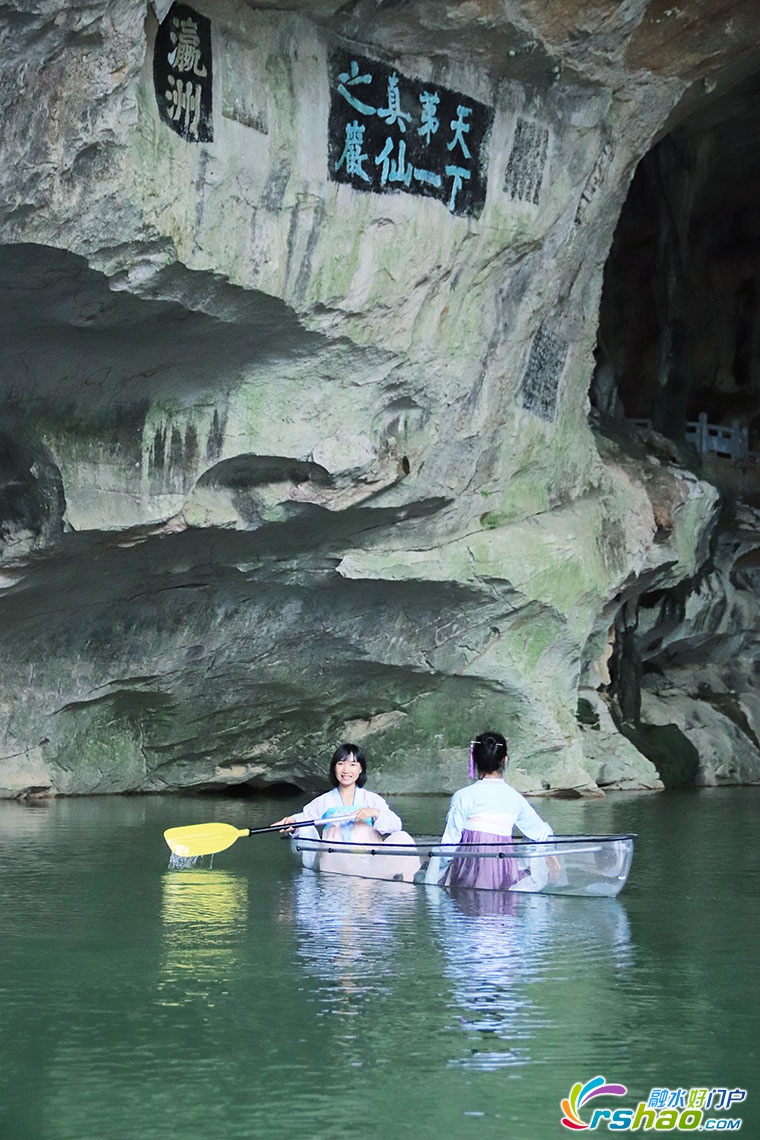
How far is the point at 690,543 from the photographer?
18406 millimetres

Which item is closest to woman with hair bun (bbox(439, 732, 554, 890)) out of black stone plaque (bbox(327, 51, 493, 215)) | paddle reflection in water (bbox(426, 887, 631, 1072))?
paddle reflection in water (bbox(426, 887, 631, 1072))

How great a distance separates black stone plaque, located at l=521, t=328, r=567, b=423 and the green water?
7.45m

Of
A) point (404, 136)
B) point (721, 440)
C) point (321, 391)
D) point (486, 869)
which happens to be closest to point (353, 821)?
point (486, 869)

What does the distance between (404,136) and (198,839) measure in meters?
6.90

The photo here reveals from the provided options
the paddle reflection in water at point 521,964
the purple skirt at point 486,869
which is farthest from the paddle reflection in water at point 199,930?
the purple skirt at point 486,869

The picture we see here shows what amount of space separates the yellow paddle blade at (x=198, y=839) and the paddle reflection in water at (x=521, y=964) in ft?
5.68

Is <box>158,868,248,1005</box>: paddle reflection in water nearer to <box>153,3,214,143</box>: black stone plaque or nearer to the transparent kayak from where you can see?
the transparent kayak

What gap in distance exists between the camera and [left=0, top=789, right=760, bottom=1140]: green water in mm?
3930

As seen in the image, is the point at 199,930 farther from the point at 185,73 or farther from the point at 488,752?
the point at 185,73

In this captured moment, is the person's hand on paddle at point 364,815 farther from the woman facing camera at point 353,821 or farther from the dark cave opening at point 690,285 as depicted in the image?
the dark cave opening at point 690,285

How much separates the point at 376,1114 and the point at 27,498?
9774 mm

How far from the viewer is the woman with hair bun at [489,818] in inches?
300

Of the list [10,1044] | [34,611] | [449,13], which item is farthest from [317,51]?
[10,1044]

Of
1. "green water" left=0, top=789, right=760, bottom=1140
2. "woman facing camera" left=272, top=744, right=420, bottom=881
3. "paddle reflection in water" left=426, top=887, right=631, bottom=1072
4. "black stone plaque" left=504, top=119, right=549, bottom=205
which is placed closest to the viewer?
"green water" left=0, top=789, right=760, bottom=1140
